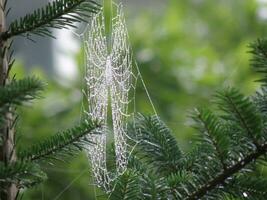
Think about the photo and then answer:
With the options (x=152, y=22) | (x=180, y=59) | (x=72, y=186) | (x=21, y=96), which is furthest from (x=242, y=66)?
(x=21, y=96)

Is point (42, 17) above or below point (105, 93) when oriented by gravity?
above

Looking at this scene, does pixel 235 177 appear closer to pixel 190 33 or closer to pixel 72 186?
pixel 72 186

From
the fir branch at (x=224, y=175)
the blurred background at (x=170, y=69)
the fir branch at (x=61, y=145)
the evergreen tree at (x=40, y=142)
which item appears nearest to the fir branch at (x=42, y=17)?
the evergreen tree at (x=40, y=142)

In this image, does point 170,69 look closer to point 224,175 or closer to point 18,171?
point 224,175

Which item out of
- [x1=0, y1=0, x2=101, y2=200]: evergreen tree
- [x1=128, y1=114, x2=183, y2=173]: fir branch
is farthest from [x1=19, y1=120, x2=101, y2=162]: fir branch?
[x1=128, y1=114, x2=183, y2=173]: fir branch

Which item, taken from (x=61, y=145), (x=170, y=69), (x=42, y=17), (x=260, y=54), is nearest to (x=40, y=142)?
(x=61, y=145)

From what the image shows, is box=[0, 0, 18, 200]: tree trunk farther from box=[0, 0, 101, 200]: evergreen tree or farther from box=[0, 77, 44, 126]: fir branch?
box=[0, 77, 44, 126]: fir branch

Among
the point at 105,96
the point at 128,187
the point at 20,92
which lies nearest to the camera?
the point at 20,92
